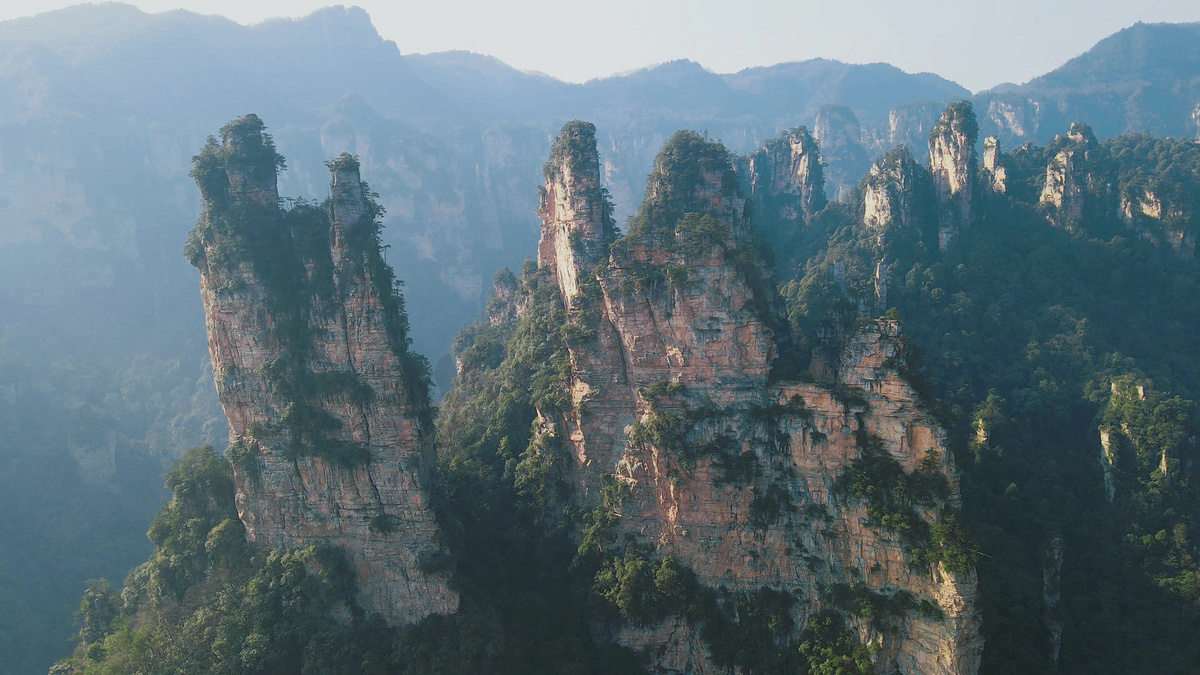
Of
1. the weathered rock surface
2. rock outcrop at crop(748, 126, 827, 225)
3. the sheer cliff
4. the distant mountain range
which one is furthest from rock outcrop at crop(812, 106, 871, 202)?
the sheer cliff

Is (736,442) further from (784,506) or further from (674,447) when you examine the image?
(784,506)

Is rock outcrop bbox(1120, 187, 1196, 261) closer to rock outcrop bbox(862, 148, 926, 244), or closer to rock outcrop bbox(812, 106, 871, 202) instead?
rock outcrop bbox(862, 148, 926, 244)

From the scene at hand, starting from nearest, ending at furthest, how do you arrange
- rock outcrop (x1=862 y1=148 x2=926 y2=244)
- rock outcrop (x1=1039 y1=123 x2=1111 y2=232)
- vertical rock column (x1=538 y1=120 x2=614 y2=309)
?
vertical rock column (x1=538 y1=120 x2=614 y2=309) < rock outcrop (x1=1039 y1=123 x2=1111 y2=232) < rock outcrop (x1=862 y1=148 x2=926 y2=244)

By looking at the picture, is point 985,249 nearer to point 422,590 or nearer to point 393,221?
point 422,590

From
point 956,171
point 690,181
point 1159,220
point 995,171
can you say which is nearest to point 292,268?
point 690,181

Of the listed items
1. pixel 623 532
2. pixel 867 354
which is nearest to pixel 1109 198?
pixel 867 354
